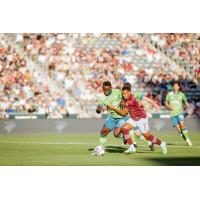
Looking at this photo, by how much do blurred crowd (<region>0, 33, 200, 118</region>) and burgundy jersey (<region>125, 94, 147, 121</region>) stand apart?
5.35 ft

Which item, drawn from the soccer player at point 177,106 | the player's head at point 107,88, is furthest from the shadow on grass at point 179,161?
the soccer player at point 177,106

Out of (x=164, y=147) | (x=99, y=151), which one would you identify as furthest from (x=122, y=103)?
(x=164, y=147)

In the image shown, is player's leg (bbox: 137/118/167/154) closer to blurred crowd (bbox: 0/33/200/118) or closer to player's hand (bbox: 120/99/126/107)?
player's hand (bbox: 120/99/126/107)

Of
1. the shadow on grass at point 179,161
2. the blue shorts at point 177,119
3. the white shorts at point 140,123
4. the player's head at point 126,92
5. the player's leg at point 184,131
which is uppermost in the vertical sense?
the player's head at point 126,92

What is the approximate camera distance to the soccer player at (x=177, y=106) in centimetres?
1620

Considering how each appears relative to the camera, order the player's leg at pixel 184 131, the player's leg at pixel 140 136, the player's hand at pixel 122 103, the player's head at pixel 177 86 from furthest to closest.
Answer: the player's head at pixel 177 86, the player's leg at pixel 184 131, the player's leg at pixel 140 136, the player's hand at pixel 122 103

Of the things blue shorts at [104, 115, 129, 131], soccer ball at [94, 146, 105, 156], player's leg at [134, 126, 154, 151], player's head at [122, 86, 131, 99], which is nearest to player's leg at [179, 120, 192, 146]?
player's leg at [134, 126, 154, 151]

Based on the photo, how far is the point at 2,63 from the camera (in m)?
16.5

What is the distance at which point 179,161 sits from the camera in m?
13.3

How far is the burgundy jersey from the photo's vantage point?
14.0 metres

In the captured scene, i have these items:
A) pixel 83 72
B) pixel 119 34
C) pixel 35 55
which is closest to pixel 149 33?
pixel 119 34

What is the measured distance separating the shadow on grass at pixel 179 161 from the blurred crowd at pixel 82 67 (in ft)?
9.56

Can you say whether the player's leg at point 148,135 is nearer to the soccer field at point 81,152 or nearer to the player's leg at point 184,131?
the soccer field at point 81,152

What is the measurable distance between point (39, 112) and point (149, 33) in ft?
12.6
